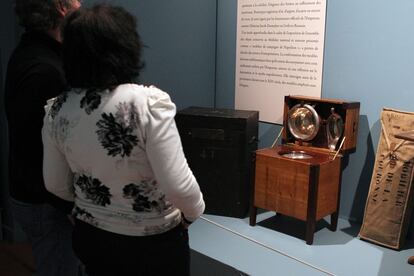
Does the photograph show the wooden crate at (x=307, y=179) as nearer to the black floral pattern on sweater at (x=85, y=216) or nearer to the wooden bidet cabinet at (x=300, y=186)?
the wooden bidet cabinet at (x=300, y=186)

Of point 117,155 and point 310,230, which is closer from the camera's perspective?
point 117,155

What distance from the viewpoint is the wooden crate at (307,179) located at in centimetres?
246

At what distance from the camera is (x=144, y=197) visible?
1.23 meters

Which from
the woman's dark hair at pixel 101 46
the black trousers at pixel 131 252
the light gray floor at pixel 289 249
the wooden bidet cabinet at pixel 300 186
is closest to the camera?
the woman's dark hair at pixel 101 46

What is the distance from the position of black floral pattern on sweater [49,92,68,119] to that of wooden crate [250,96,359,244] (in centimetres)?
152

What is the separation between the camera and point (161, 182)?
1.18 meters

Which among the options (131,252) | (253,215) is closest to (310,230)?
(253,215)

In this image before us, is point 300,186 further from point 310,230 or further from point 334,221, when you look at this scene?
point 334,221

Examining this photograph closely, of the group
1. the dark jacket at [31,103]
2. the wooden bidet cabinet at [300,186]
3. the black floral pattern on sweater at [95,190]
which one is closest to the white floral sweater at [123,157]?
the black floral pattern on sweater at [95,190]

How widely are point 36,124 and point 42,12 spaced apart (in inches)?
15.0

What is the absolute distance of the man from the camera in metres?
1.43

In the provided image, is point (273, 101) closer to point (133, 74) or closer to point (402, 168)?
point (402, 168)

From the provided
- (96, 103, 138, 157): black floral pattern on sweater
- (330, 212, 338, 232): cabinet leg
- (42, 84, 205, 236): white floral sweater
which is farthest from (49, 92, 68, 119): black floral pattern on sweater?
(330, 212, 338, 232): cabinet leg

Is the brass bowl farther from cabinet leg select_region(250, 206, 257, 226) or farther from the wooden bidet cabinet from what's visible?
cabinet leg select_region(250, 206, 257, 226)
